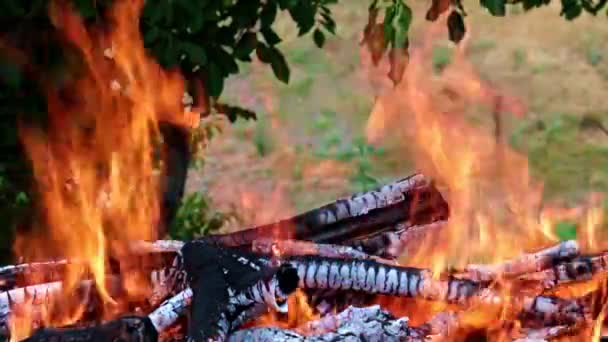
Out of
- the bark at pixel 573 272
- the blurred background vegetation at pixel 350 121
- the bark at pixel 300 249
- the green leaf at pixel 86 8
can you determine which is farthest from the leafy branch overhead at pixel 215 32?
the blurred background vegetation at pixel 350 121

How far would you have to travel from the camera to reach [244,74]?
750cm

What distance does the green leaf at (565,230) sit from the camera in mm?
5008

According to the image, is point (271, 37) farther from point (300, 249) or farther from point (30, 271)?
point (30, 271)

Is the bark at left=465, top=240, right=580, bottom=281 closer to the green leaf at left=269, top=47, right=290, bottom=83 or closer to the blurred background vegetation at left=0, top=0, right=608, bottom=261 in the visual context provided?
the green leaf at left=269, top=47, right=290, bottom=83

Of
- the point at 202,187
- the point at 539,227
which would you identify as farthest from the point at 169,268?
the point at 202,187

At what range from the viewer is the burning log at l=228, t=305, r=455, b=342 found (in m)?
1.99

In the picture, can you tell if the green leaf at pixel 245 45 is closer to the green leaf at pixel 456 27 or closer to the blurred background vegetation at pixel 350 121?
the green leaf at pixel 456 27

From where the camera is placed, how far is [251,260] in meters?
2.20

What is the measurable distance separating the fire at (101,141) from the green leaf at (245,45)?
210 mm

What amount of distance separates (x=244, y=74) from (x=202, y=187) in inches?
50.1

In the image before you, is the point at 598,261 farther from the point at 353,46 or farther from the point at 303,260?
the point at 353,46

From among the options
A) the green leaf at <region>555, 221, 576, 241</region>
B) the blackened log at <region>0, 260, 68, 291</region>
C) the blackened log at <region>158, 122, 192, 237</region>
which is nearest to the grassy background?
the green leaf at <region>555, 221, 576, 241</region>

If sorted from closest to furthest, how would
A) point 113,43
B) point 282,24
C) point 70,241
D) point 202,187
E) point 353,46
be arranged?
point 70,241, point 113,43, point 202,187, point 282,24, point 353,46

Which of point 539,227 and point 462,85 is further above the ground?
point 462,85
